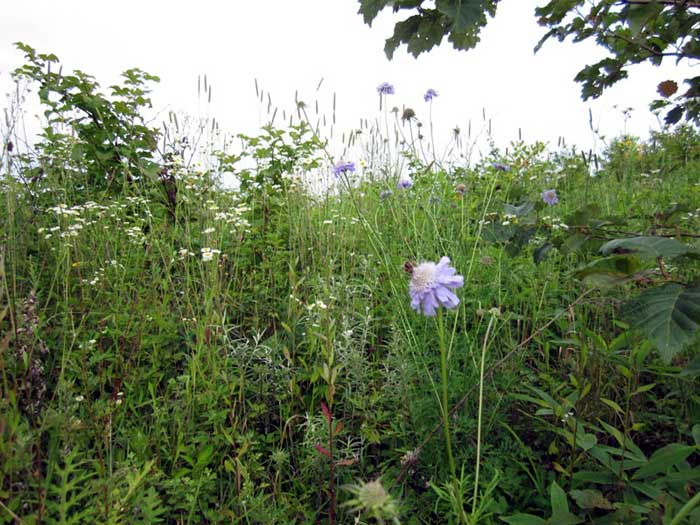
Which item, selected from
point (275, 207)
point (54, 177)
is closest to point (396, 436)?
point (275, 207)

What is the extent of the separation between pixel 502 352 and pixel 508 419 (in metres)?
0.36

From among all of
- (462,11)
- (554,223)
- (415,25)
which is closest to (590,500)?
(462,11)

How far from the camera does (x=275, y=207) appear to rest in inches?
156

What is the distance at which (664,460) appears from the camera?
3.98ft

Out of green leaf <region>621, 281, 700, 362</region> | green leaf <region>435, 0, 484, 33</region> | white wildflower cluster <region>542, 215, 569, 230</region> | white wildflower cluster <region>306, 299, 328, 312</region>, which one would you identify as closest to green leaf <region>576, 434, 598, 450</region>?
green leaf <region>621, 281, 700, 362</region>

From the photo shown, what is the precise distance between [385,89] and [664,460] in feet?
7.47

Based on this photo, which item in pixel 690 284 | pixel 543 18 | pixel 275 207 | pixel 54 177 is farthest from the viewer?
pixel 275 207

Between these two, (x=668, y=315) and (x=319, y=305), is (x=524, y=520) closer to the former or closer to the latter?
(x=668, y=315)

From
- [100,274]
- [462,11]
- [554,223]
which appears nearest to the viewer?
[462,11]

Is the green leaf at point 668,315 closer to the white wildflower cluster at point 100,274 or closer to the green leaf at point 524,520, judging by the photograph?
the green leaf at point 524,520

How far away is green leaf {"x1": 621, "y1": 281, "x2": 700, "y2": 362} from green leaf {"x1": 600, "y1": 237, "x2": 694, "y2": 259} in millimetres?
98

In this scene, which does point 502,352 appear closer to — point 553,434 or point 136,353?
point 553,434

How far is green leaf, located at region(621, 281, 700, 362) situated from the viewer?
1.06m

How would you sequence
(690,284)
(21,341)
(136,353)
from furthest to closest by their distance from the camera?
(136,353) < (21,341) < (690,284)
